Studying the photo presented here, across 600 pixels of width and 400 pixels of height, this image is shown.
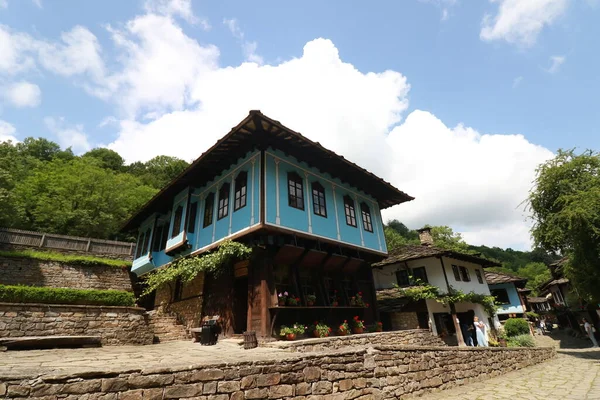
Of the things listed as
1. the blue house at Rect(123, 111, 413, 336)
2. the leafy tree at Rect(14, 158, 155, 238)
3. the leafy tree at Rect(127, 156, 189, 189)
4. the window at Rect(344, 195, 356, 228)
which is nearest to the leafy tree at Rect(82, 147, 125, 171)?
the leafy tree at Rect(127, 156, 189, 189)

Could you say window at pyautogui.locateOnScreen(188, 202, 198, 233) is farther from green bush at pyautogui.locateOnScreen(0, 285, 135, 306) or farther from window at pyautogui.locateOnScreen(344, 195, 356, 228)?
window at pyautogui.locateOnScreen(344, 195, 356, 228)

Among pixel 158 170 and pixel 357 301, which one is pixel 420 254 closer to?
pixel 357 301

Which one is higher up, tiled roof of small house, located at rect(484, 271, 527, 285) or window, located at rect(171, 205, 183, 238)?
window, located at rect(171, 205, 183, 238)

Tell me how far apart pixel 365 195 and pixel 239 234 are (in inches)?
278

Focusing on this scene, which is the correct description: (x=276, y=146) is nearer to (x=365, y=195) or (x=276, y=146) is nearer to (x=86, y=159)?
(x=365, y=195)

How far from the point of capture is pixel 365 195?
1442 cm

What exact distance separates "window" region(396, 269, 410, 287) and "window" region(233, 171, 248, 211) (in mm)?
12138

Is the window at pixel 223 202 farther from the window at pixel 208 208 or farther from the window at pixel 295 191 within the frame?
the window at pixel 295 191

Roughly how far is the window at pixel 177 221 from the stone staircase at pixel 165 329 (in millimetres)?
3526

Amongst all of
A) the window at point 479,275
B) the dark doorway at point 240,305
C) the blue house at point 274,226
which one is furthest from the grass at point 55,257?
the window at point 479,275

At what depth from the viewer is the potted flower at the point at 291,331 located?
348 inches

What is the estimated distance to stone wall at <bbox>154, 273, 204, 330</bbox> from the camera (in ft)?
38.6

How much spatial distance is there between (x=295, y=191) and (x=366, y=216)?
15.2 ft

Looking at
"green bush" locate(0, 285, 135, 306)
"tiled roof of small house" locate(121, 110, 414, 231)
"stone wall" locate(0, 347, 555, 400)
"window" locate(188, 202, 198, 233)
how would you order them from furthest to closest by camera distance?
"window" locate(188, 202, 198, 233), "tiled roof of small house" locate(121, 110, 414, 231), "green bush" locate(0, 285, 135, 306), "stone wall" locate(0, 347, 555, 400)
